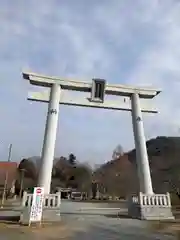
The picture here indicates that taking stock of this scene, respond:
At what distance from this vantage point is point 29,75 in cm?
1535

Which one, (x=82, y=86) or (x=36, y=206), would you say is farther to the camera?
(x=82, y=86)

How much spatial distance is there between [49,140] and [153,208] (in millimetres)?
6367

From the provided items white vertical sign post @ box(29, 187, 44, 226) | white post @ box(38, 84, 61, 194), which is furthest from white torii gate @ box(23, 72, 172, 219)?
white vertical sign post @ box(29, 187, 44, 226)

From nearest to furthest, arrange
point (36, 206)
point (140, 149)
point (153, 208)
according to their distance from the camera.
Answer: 1. point (36, 206)
2. point (153, 208)
3. point (140, 149)

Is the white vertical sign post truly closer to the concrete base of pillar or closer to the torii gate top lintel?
the concrete base of pillar

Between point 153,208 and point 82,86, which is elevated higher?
point 82,86

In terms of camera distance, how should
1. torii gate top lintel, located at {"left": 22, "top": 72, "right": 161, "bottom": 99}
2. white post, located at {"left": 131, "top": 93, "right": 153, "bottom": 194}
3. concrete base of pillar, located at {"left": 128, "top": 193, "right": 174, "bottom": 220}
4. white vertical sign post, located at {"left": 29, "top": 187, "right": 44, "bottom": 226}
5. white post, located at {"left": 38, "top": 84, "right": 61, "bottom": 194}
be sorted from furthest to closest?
torii gate top lintel, located at {"left": 22, "top": 72, "right": 161, "bottom": 99}, white post, located at {"left": 131, "top": 93, "right": 153, "bottom": 194}, concrete base of pillar, located at {"left": 128, "top": 193, "right": 174, "bottom": 220}, white post, located at {"left": 38, "top": 84, "right": 61, "bottom": 194}, white vertical sign post, located at {"left": 29, "top": 187, "right": 44, "bottom": 226}

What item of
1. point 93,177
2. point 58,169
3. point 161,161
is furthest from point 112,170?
point 58,169

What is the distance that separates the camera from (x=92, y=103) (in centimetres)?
1652

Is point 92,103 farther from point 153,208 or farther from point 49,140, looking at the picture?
point 153,208

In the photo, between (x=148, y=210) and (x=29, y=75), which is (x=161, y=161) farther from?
(x=29, y=75)

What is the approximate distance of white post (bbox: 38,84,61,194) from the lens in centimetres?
1348

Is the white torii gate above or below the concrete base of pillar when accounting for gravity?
above

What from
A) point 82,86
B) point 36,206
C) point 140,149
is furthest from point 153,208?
point 82,86
